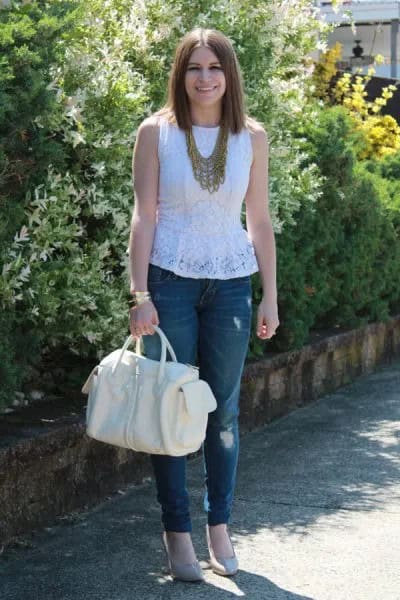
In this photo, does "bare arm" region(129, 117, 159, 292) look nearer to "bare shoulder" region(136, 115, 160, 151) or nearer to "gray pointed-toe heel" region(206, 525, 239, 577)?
"bare shoulder" region(136, 115, 160, 151)

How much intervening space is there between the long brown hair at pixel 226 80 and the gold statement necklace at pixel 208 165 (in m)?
0.08

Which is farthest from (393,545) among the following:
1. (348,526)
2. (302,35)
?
(302,35)

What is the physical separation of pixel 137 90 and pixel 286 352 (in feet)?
8.22

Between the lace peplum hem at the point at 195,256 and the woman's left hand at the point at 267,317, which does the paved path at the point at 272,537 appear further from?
the lace peplum hem at the point at 195,256

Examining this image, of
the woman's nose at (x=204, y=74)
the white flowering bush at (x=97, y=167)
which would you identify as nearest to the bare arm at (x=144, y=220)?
the woman's nose at (x=204, y=74)

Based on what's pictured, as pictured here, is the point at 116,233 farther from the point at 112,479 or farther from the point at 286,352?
the point at 286,352

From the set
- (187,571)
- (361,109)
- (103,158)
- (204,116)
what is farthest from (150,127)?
(361,109)

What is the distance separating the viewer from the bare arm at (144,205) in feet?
14.7

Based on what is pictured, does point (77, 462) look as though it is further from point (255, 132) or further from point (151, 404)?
point (255, 132)

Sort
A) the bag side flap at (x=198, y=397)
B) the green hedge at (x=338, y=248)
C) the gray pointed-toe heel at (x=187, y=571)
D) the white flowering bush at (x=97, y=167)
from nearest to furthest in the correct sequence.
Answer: the bag side flap at (x=198, y=397), the gray pointed-toe heel at (x=187, y=571), the white flowering bush at (x=97, y=167), the green hedge at (x=338, y=248)

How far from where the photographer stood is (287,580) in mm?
4750

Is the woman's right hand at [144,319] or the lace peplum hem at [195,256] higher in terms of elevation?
the lace peplum hem at [195,256]

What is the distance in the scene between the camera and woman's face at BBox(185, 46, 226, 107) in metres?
4.54

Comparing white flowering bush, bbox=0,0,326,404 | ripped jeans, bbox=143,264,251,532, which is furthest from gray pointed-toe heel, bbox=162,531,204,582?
white flowering bush, bbox=0,0,326,404
